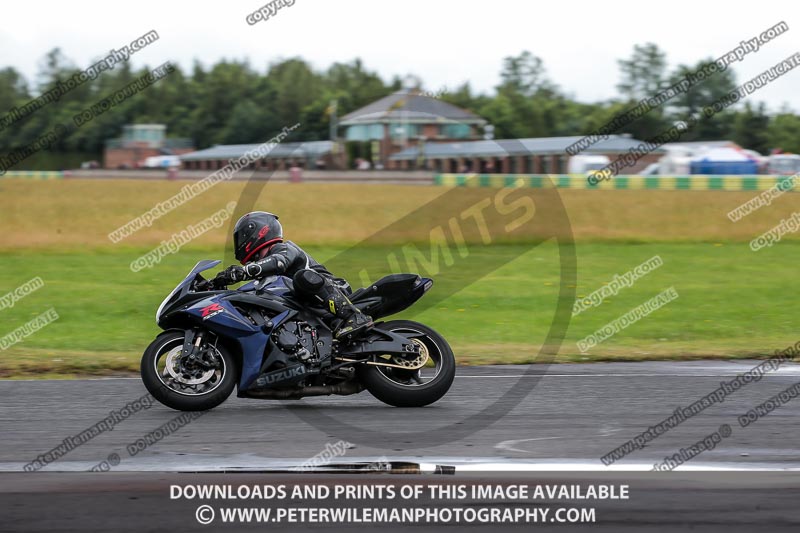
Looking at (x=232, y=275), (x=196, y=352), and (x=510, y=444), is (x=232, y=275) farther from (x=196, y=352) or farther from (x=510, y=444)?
(x=510, y=444)

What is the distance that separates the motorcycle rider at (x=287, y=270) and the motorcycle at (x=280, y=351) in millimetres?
117

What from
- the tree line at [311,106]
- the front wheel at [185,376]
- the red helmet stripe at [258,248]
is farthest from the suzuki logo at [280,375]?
the tree line at [311,106]

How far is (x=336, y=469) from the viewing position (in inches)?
252

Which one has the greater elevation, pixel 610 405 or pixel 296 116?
pixel 296 116

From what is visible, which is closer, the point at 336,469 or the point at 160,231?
the point at 336,469

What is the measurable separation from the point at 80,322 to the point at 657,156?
6528cm

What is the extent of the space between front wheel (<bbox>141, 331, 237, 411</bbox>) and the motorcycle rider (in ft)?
2.08

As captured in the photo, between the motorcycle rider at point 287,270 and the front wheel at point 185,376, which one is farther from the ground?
the motorcycle rider at point 287,270

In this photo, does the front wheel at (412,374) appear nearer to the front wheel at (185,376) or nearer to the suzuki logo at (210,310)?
the front wheel at (185,376)

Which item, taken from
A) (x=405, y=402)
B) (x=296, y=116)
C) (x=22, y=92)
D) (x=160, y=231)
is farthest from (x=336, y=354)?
(x=22, y=92)

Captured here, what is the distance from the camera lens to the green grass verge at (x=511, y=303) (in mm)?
13172

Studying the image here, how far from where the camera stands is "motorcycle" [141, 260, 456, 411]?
8.27 meters

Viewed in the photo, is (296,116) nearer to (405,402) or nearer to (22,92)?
(22,92)

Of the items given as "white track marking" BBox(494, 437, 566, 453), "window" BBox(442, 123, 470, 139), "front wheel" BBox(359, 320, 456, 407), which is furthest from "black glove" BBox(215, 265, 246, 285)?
"window" BBox(442, 123, 470, 139)
